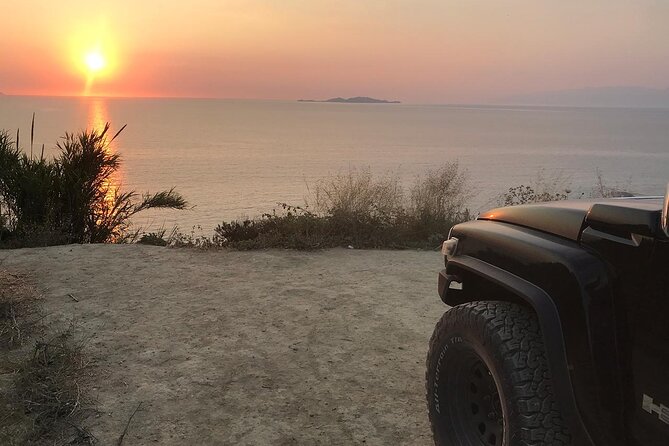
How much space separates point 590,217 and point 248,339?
3.51 metres

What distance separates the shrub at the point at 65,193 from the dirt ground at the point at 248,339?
220cm

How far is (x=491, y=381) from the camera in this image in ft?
8.55

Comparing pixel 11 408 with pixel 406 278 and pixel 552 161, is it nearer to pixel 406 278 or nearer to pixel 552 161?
pixel 406 278

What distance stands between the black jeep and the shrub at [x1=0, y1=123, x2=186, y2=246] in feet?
27.8

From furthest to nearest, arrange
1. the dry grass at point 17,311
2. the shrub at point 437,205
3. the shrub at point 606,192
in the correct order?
1. the shrub at point 437,205
2. the shrub at point 606,192
3. the dry grass at point 17,311

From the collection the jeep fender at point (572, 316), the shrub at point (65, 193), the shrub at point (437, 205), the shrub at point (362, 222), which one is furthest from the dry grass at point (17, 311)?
the shrub at point (437, 205)

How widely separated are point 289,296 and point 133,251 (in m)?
3.27

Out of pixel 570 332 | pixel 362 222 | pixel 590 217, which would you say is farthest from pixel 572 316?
pixel 362 222

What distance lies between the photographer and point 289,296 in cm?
625

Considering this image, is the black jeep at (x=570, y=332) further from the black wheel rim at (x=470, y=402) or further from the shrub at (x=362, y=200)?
the shrub at (x=362, y=200)

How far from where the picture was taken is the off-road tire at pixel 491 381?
7.09 feet

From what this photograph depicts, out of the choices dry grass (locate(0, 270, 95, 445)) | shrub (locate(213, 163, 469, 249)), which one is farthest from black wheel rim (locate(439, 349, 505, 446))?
shrub (locate(213, 163, 469, 249))

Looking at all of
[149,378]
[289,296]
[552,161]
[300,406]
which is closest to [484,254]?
[300,406]

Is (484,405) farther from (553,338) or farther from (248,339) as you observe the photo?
(248,339)
